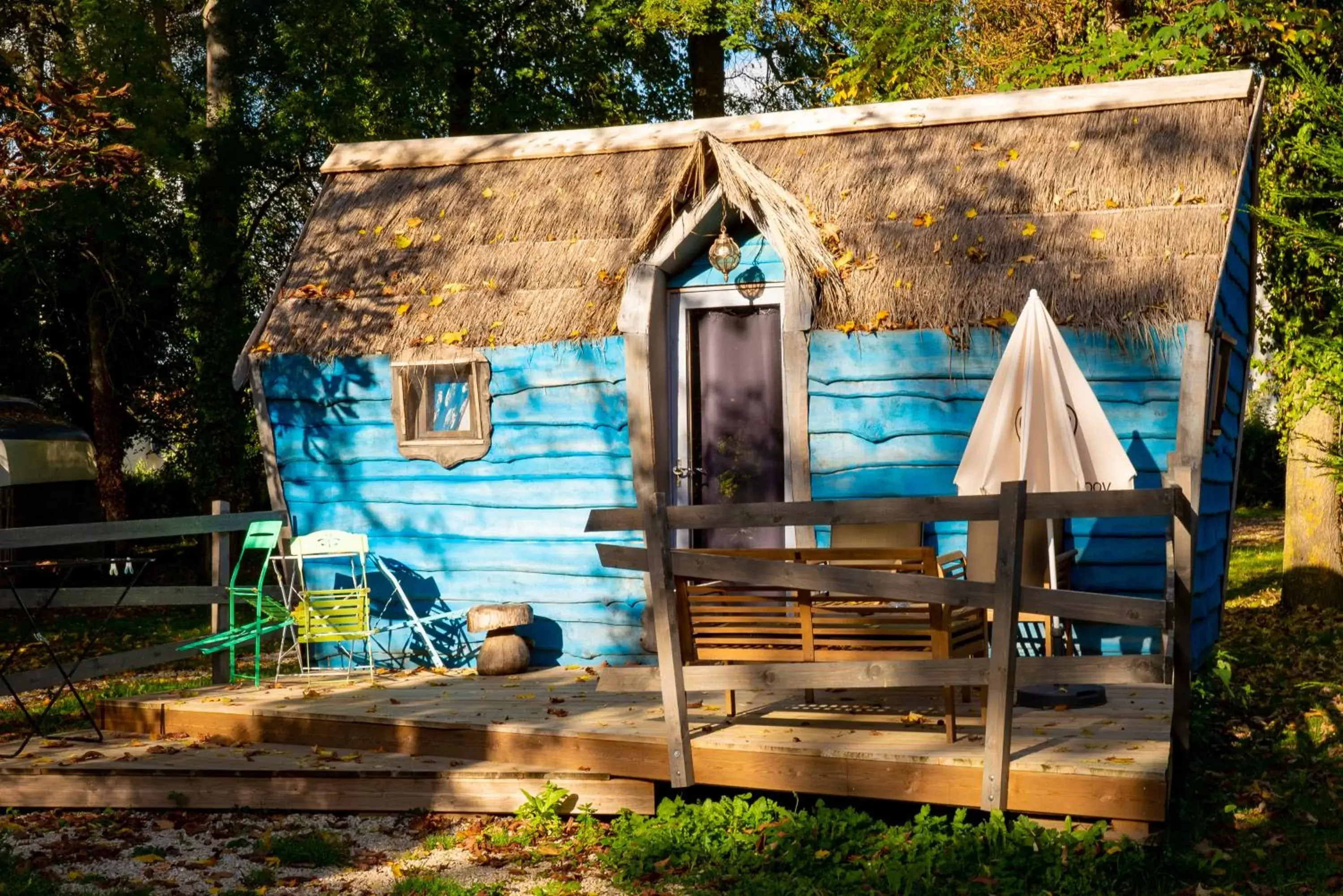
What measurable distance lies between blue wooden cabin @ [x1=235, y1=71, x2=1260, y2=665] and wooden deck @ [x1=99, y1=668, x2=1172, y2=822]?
1239 mm

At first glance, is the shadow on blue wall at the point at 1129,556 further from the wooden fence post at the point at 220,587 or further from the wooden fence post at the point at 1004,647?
the wooden fence post at the point at 220,587

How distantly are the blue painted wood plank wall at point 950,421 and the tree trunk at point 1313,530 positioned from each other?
5378 mm

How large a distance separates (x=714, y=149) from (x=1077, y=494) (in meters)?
4.11

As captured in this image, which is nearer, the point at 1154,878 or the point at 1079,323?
the point at 1154,878

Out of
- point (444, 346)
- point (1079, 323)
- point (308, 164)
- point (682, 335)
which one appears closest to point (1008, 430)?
point (1079, 323)

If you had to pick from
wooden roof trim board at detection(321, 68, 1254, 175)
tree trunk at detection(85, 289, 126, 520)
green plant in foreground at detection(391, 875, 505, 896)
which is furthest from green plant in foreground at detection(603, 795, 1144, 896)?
tree trunk at detection(85, 289, 126, 520)

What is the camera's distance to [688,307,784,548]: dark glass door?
938 centimetres

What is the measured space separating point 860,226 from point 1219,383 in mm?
2555

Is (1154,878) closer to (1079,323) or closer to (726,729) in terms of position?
(726,729)

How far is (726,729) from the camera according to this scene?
6715 mm

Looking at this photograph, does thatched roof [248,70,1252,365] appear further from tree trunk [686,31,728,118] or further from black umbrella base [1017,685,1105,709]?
tree trunk [686,31,728,118]

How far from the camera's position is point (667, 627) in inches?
246

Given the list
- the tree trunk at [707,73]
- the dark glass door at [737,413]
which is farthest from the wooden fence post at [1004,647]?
the tree trunk at [707,73]

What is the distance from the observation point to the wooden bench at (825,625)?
615 centimetres
